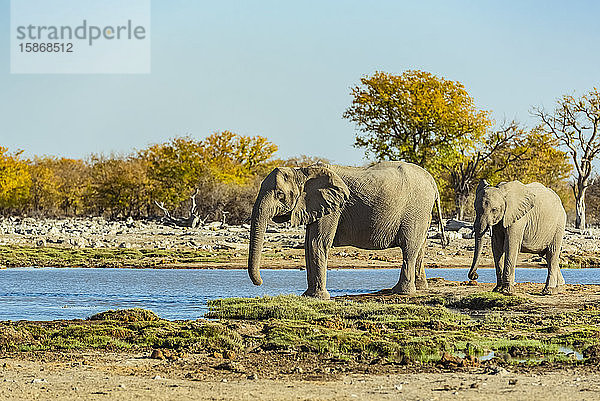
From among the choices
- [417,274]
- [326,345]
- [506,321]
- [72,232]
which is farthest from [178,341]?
[72,232]

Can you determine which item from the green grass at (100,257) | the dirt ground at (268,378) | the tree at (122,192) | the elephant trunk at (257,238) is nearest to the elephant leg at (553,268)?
the elephant trunk at (257,238)

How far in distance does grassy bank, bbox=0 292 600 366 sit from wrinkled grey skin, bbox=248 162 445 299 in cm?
141

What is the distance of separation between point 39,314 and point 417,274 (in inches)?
326

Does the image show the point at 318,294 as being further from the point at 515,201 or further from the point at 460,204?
the point at 460,204

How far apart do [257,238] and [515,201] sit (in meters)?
5.50

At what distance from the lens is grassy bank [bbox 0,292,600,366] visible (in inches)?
473

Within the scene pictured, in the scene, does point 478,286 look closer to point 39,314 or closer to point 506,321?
point 506,321

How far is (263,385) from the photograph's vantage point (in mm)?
9898

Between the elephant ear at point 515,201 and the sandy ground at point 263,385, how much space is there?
26.4ft

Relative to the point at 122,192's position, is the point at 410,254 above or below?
below

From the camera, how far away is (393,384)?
9.93 m

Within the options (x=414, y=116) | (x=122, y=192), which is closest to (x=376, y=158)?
(x=414, y=116)

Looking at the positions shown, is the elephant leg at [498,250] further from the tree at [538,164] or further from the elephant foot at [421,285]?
the tree at [538,164]

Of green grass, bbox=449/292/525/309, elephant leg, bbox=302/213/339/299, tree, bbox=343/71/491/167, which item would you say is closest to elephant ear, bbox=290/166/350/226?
elephant leg, bbox=302/213/339/299
